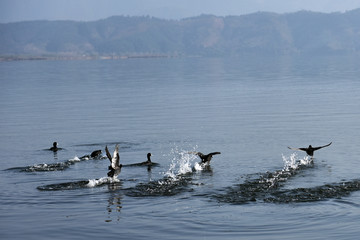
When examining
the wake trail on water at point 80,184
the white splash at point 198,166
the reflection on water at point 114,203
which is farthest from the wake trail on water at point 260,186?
the wake trail on water at point 80,184

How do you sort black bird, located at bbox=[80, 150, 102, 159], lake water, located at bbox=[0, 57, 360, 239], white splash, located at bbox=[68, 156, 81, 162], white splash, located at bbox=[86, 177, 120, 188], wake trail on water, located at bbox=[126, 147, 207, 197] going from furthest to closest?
black bird, located at bbox=[80, 150, 102, 159] < white splash, located at bbox=[68, 156, 81, 162] < white splash, located at bbox=[86, 177, 120, 188] < wake trail on water, located at bbox=[126, 147, 207, 197] < lake water, located at bbox=[0, 57, 360, 239]

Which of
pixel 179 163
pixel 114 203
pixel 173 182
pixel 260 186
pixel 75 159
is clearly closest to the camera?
pixel 114 203

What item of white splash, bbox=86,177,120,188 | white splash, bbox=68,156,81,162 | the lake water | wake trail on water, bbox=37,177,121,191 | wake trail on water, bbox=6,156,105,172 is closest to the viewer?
the lake water

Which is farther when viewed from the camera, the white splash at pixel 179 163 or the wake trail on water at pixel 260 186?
the white splash at pixel 179 163

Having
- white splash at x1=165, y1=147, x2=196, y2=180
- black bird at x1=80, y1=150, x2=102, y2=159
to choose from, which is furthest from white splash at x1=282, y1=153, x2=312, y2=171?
black bird at x1=80, y1=150, x2=102, y2=159

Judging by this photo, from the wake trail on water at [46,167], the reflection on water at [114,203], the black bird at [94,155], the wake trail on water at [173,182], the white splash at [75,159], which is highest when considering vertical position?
the black bird at [94,155]

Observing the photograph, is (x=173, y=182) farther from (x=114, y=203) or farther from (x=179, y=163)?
(x=179, y=163)

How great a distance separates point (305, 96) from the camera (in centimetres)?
7638

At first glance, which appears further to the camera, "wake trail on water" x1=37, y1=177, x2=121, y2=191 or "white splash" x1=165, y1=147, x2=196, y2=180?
"white splash" x1=165, y1=147, x2=196, y2=180

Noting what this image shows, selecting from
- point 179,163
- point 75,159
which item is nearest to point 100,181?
point 179,163

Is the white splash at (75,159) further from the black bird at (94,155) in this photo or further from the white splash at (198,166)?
the white splash at (198,166)

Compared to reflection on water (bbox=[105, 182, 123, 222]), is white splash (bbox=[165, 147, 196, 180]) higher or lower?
higher

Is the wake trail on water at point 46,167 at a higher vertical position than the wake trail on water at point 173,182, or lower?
higher

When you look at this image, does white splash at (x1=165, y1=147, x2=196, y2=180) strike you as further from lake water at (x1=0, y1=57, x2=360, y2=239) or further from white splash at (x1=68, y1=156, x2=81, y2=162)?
white splash at (x1=68, y1=156, x2=81, y2=162)
